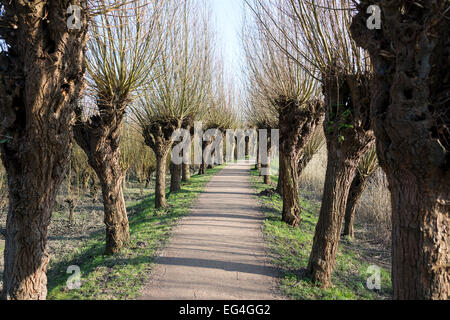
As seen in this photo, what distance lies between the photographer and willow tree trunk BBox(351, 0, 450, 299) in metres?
2.80

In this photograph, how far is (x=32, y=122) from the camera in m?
3.43

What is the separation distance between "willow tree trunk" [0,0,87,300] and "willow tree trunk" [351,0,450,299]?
3524mm

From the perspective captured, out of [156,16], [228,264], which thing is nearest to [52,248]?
[228,264]

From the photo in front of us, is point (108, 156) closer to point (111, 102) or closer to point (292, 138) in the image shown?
point (111, 102)

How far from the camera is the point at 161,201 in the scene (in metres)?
10.4

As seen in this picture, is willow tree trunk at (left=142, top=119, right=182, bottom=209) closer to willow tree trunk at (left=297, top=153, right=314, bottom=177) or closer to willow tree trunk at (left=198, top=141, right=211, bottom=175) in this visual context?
willow tree trunk at (left=297, top=153, right=314, bottom=177)

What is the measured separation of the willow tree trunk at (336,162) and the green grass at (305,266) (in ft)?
0.99

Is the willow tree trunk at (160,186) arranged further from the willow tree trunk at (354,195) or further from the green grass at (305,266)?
the willow tree trunk at (354,195)

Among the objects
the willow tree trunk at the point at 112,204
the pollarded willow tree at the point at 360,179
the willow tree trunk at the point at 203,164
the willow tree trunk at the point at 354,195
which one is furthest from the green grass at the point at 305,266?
the willow tree trunk at the point at 203,164

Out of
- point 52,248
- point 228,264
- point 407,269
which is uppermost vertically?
point 407,269

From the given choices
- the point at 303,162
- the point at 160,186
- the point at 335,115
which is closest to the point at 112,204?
the point at 160,186
